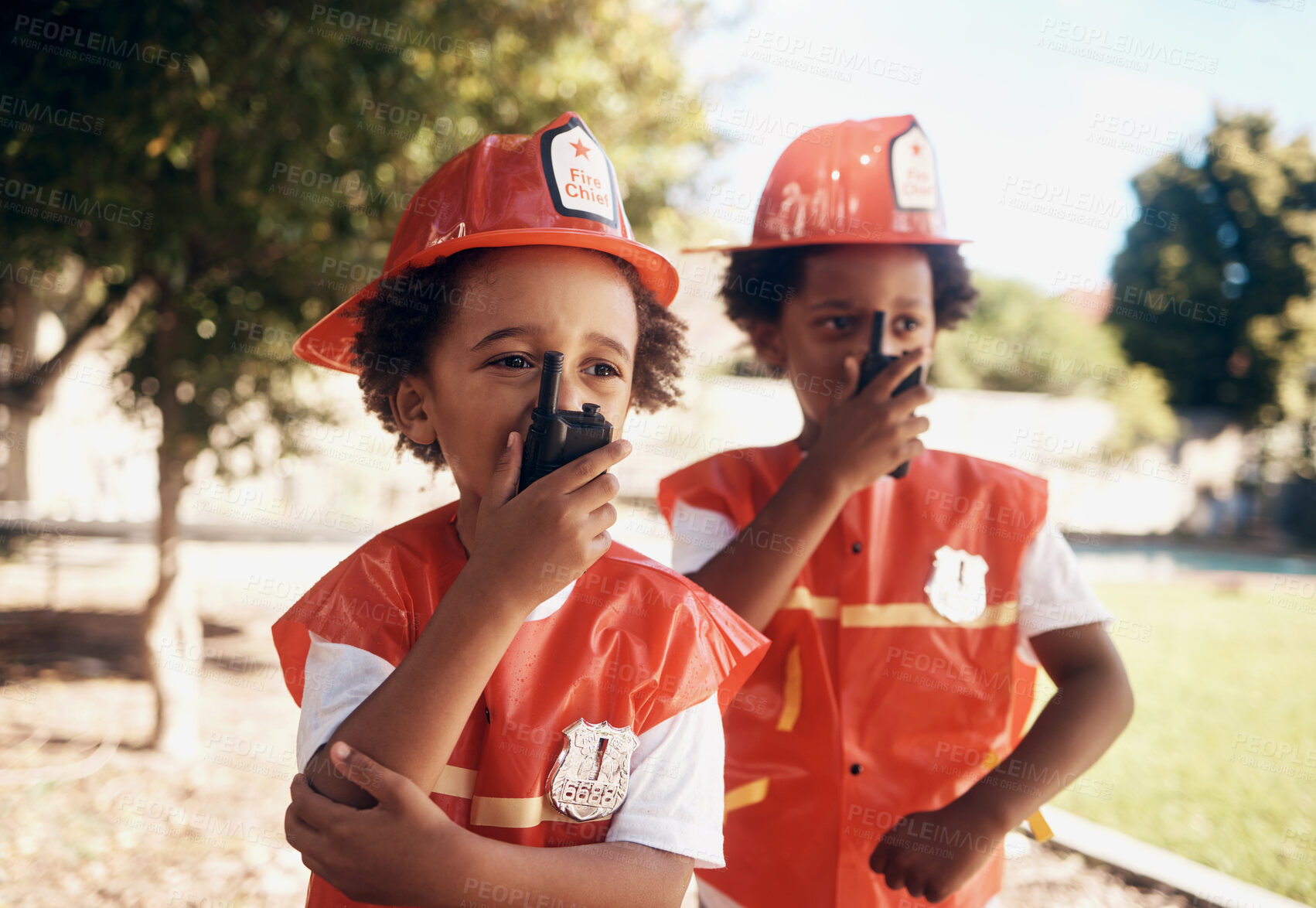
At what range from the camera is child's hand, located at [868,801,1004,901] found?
1577mm

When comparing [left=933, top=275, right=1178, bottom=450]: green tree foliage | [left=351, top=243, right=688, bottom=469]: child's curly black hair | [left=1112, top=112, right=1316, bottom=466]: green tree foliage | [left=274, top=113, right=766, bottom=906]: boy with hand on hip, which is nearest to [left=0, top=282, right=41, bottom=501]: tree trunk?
[left=351, top=243, right=688, bottom=469]: child's curly black hair

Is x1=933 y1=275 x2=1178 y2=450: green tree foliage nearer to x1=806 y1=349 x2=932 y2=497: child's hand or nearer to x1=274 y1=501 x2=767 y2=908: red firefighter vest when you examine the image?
x1=806 y1=349 x2=932 y2=497: child's hand

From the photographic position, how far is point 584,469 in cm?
118

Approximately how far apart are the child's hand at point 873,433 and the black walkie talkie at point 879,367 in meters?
0.02

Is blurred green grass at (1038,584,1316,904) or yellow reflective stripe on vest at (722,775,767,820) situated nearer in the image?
yellow reflective stripe on vest at (722,775,767,820)

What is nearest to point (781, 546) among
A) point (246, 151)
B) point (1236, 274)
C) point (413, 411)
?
point (413, 411)

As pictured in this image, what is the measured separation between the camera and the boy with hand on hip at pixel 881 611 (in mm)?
1703

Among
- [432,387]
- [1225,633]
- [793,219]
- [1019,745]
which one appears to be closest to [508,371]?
[432,387]

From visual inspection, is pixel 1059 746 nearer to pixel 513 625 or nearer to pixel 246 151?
pixel 513 625

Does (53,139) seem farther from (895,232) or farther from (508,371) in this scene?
(895,232)

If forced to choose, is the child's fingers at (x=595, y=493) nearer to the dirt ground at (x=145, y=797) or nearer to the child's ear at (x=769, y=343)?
the child's ear at (x=769, y=343)

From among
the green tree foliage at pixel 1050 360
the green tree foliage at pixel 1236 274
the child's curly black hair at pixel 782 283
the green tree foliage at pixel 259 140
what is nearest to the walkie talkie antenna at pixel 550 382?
the child's curly black hair at pixel 782 283

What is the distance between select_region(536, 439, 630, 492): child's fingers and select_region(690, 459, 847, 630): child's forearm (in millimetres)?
608

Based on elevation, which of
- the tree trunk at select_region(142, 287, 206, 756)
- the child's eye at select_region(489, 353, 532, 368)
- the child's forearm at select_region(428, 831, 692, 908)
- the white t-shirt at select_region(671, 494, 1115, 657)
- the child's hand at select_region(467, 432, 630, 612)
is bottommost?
the tree trunk at select_region(142, 287, 206, 756)
